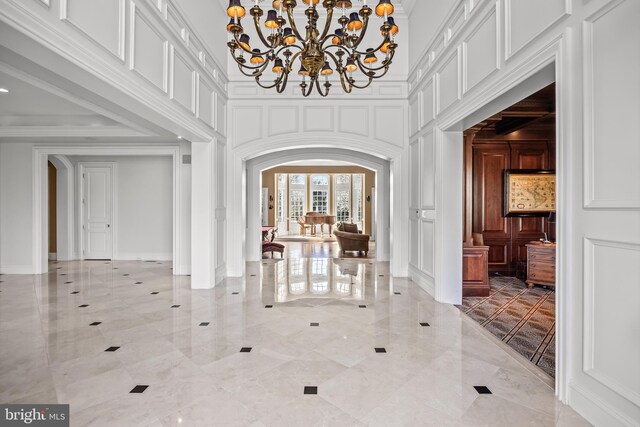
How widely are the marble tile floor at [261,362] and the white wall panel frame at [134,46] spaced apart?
2751mm

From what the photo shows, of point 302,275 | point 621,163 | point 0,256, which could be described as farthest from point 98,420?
point 0,256

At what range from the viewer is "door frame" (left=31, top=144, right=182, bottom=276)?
6.60 m

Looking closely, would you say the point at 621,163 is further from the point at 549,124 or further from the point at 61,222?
the point at 61,222

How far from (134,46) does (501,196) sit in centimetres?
674

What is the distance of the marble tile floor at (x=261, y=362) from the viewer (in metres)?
2.23

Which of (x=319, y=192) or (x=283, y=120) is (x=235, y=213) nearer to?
(x=283, y=120)

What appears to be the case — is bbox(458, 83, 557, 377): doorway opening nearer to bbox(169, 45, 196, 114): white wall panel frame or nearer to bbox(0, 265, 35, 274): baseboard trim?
bbox(169, 45, 196, 114): white wall panel frame

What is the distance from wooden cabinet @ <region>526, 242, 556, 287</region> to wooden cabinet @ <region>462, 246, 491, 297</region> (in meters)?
1.23

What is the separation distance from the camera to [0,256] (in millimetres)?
6863

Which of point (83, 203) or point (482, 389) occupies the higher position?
point (83, 203)

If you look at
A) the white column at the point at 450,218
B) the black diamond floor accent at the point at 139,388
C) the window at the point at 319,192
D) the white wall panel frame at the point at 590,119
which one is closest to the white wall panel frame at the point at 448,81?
the white column at the point at 450,218

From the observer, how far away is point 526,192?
6664 mm

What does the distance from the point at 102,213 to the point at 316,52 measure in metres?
7.79

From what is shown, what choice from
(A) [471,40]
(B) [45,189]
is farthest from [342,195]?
(A) [471,40]
